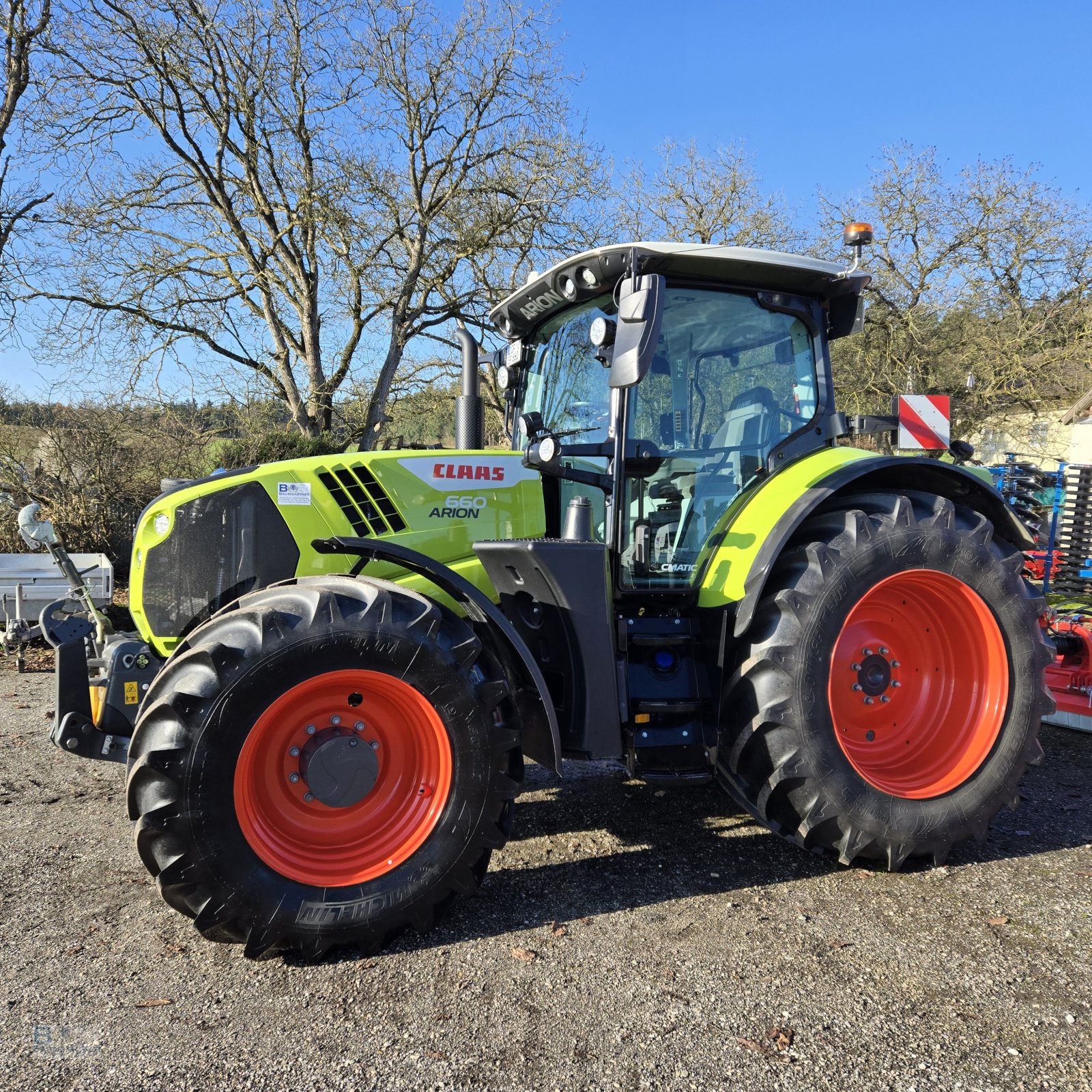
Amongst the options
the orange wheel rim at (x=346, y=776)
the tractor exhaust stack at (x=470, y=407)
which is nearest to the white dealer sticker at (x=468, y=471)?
the tractor exhaust stack at (x=470, y=407)

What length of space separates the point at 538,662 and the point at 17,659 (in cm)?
602

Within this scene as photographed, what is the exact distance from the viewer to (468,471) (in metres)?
3.49

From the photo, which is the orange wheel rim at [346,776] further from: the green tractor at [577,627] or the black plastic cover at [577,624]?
the black plastic cover at [577,624]

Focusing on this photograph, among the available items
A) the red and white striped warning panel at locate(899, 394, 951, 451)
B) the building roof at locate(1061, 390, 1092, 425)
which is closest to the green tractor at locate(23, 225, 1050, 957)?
the red and white striped warning panel at locate(899, 394, 951, 451)

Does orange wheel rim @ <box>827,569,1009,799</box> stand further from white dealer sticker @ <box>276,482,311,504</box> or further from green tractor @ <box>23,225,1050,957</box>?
white dealer sticker @ <box>276,482,311,504</box>

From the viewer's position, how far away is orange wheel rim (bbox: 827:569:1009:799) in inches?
138

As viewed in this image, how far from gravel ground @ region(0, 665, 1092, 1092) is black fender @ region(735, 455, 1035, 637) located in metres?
1.08

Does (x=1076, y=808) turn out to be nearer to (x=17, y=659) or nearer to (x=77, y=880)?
(x=77, y=880)

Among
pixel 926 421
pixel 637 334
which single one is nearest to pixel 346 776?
pixel 637 334

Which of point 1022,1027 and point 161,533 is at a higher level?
point 161,533

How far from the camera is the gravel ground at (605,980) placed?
2178 millimetres

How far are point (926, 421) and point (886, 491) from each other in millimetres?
1269

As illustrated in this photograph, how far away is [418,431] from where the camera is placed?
1686cm

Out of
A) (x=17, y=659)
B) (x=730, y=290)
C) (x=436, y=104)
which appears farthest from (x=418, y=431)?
(x=730, y=290)
